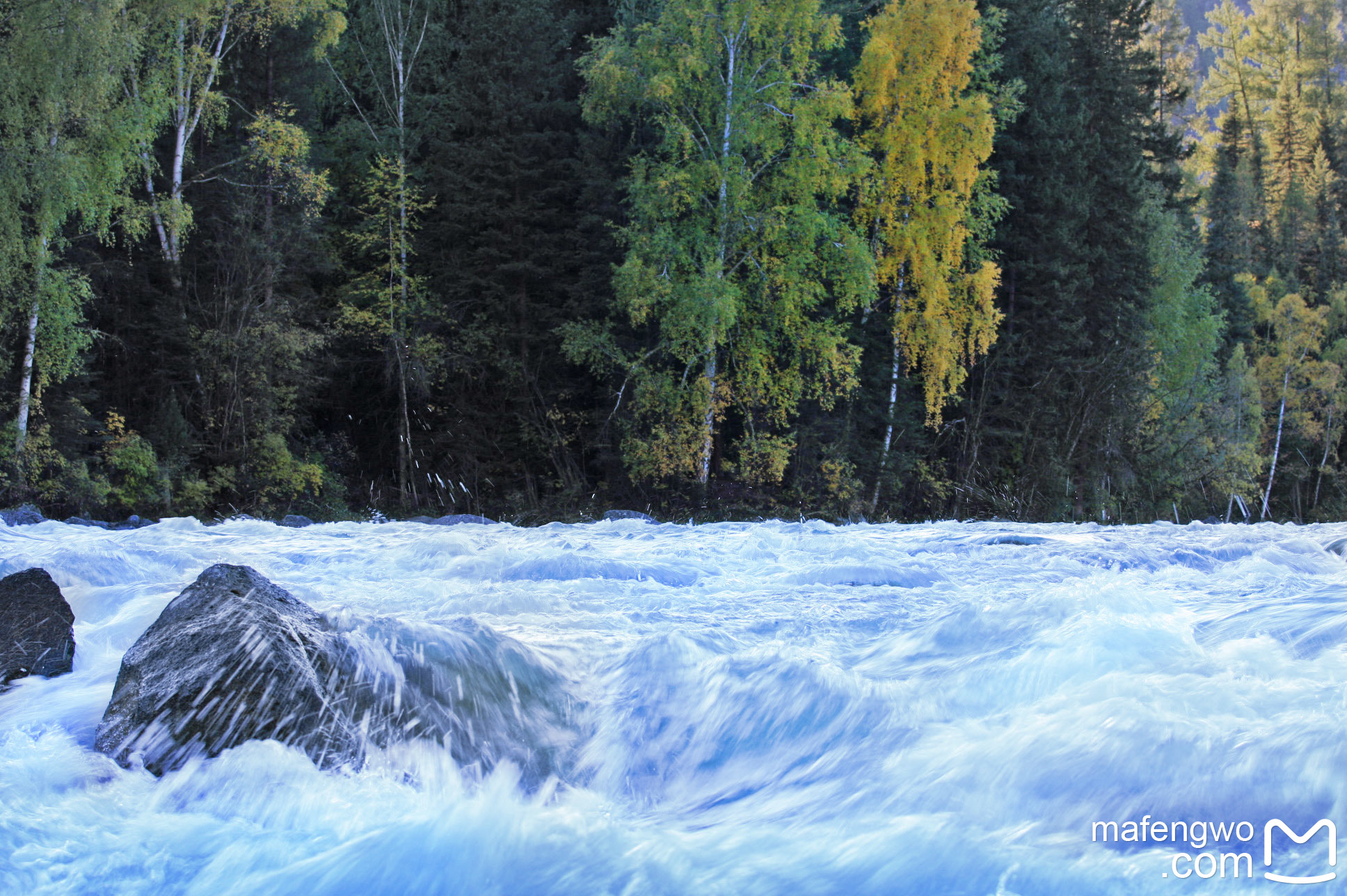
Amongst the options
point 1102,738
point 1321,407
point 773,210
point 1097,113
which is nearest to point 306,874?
point 1102,738

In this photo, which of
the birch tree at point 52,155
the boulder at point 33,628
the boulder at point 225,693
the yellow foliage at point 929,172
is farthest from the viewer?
the yellow foliage at point 929,172

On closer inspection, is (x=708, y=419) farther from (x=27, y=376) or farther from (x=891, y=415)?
(x=27, y=376)

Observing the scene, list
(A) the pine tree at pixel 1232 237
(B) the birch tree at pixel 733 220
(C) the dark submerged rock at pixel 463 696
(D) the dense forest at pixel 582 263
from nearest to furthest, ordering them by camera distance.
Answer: (C) the dark submerged rock at pixel 463 696, (D) the dense forest at pixel 582 263, (B) the birch tree at pixel 733 220, (A) the pine tree at pixel 1232 237

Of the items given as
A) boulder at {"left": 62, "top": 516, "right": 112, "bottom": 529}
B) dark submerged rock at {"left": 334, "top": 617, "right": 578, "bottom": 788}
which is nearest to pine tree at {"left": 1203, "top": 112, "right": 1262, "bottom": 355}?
boulder at {"left": 62, "top": 516, "right": 112, "bottom": 529}

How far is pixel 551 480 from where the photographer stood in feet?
65.0

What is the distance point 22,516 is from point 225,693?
9540mm

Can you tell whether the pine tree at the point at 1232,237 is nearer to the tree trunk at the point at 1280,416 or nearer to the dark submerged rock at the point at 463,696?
the tree trunk at the point at 1280,416

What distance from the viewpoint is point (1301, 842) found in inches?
111

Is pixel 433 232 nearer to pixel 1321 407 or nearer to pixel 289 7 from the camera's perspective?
pixel 289 7

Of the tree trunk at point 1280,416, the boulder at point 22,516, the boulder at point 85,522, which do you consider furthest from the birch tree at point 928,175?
the tree trunk at point 1280,416

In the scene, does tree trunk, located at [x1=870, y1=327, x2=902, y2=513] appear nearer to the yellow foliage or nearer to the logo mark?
the yellow foliage

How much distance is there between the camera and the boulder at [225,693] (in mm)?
3557

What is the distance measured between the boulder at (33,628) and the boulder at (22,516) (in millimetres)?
6916

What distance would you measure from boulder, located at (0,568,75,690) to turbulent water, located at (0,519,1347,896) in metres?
0.16
